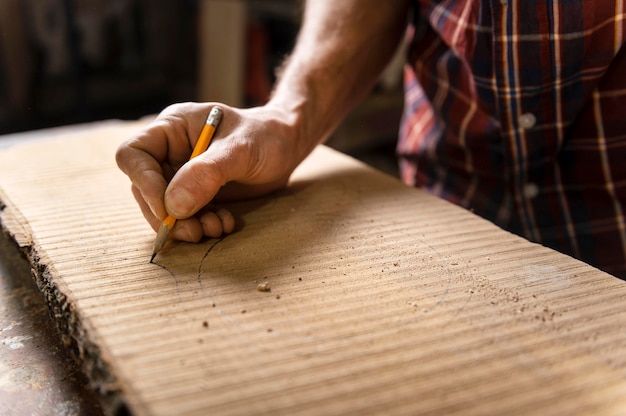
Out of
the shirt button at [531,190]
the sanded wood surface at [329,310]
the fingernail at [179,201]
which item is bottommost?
the shirt button at [531,190]

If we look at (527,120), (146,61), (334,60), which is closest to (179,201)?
(334,60)

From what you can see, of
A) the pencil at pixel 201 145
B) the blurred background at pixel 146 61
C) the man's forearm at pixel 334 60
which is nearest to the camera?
the pencil at pixel 201 145

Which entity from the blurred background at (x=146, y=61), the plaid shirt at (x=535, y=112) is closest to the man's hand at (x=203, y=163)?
the plaid shirt at (x=535, y=112)

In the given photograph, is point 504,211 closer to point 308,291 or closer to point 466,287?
point 466,287

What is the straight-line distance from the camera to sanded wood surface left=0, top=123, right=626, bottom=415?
620 mm

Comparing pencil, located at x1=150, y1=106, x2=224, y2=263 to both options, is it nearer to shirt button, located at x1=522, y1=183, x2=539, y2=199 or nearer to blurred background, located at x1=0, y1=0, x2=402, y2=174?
shirt button, located at x1=522, y1=183, x2=539, y2=199

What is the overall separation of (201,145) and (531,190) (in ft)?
2.24

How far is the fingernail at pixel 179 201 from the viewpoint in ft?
2.93

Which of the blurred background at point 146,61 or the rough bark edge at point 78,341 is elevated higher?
the rough bark edge at point 78,341

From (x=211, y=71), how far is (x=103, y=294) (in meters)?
2.62

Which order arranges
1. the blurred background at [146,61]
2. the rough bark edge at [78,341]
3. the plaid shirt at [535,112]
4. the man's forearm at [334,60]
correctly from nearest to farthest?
the rough bark edge at [78,341] → the plaid shirt at [535,112] → the man's forearm at [334,60] → the blurred background at [146,61]

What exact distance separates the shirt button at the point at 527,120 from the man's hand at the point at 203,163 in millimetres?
429

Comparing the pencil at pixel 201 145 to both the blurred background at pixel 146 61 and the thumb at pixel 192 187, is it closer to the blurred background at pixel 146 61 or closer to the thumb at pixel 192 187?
the thumb at pixel 192 187

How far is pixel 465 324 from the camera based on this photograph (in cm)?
73
